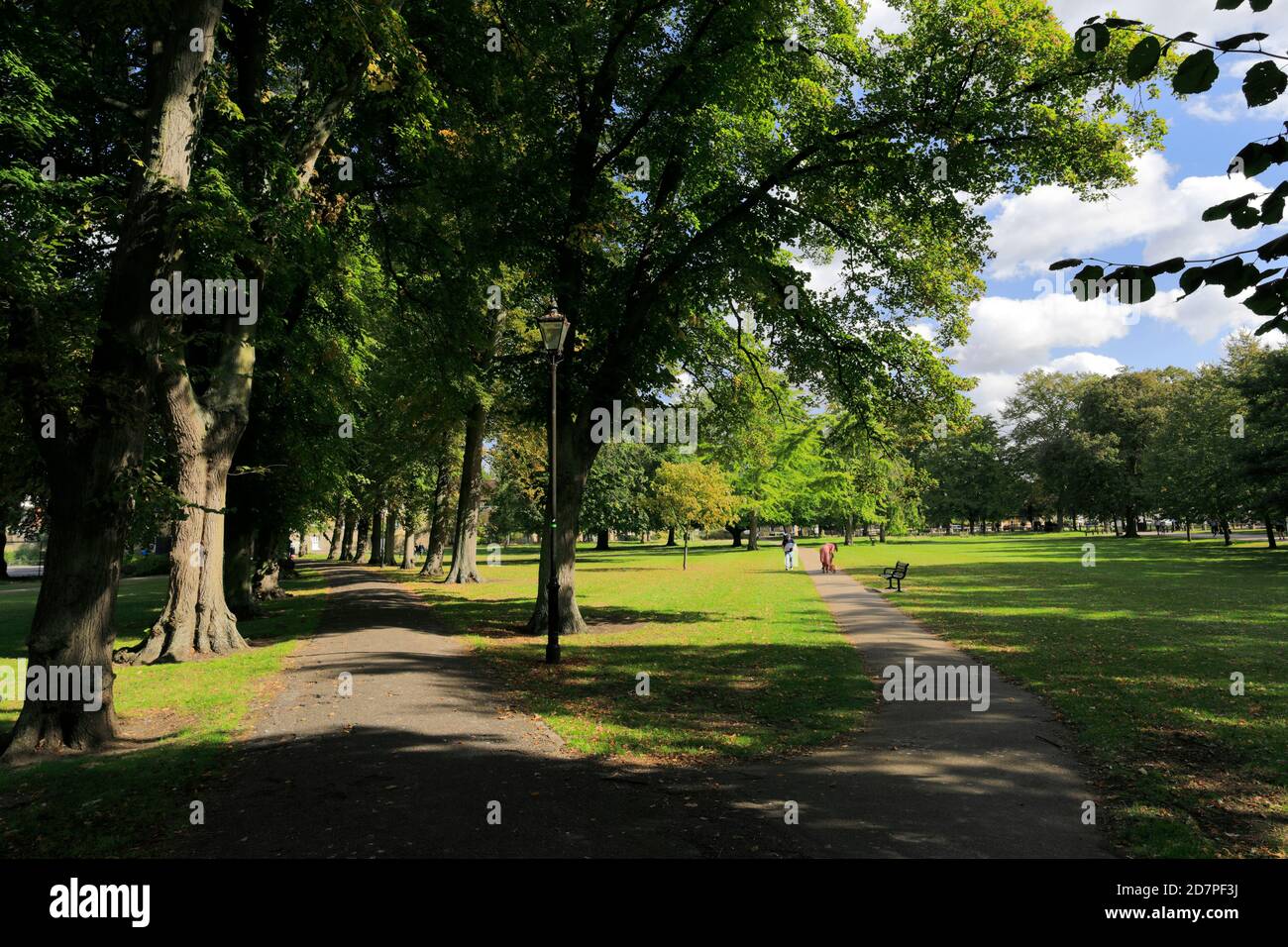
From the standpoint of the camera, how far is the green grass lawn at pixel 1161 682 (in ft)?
17.4

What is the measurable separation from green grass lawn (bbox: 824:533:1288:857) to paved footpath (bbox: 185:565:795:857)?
315cm

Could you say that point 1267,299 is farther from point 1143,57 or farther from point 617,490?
point 617,490

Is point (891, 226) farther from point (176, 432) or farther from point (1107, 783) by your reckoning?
point (176, 432)

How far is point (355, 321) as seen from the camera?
68.3 feet

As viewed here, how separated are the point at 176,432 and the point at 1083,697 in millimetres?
14236

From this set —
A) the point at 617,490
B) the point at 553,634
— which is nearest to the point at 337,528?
the point at 617,490

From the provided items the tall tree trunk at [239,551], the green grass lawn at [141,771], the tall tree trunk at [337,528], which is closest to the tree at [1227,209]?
the green grass lawn at [141,771]

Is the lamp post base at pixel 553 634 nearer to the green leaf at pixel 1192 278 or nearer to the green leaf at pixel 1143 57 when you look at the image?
Answer: the green leaf at pixel 1192 278

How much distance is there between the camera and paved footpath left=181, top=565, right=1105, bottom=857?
484cm

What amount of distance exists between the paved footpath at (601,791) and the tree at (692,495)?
2921 cm

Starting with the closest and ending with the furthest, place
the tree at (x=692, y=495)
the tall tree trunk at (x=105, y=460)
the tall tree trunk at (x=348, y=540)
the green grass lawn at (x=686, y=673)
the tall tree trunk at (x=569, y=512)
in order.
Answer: the tall tree trunk at (x=105, y=460) → the green grass lawn at (x=686, y=673) → the tall tree trunk at (x=569, y=512) → the tree at (x=692, y=495) → the tall tree trunk at (x=348, y=540)

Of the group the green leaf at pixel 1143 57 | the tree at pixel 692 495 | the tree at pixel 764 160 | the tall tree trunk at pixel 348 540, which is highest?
the tree at pixel 764 160

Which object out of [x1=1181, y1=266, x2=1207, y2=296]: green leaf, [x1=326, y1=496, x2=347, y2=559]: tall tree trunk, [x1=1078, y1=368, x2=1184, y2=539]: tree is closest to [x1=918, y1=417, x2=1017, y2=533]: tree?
[x1=1078, y1=368, x2=1184, y2=539]: tree
